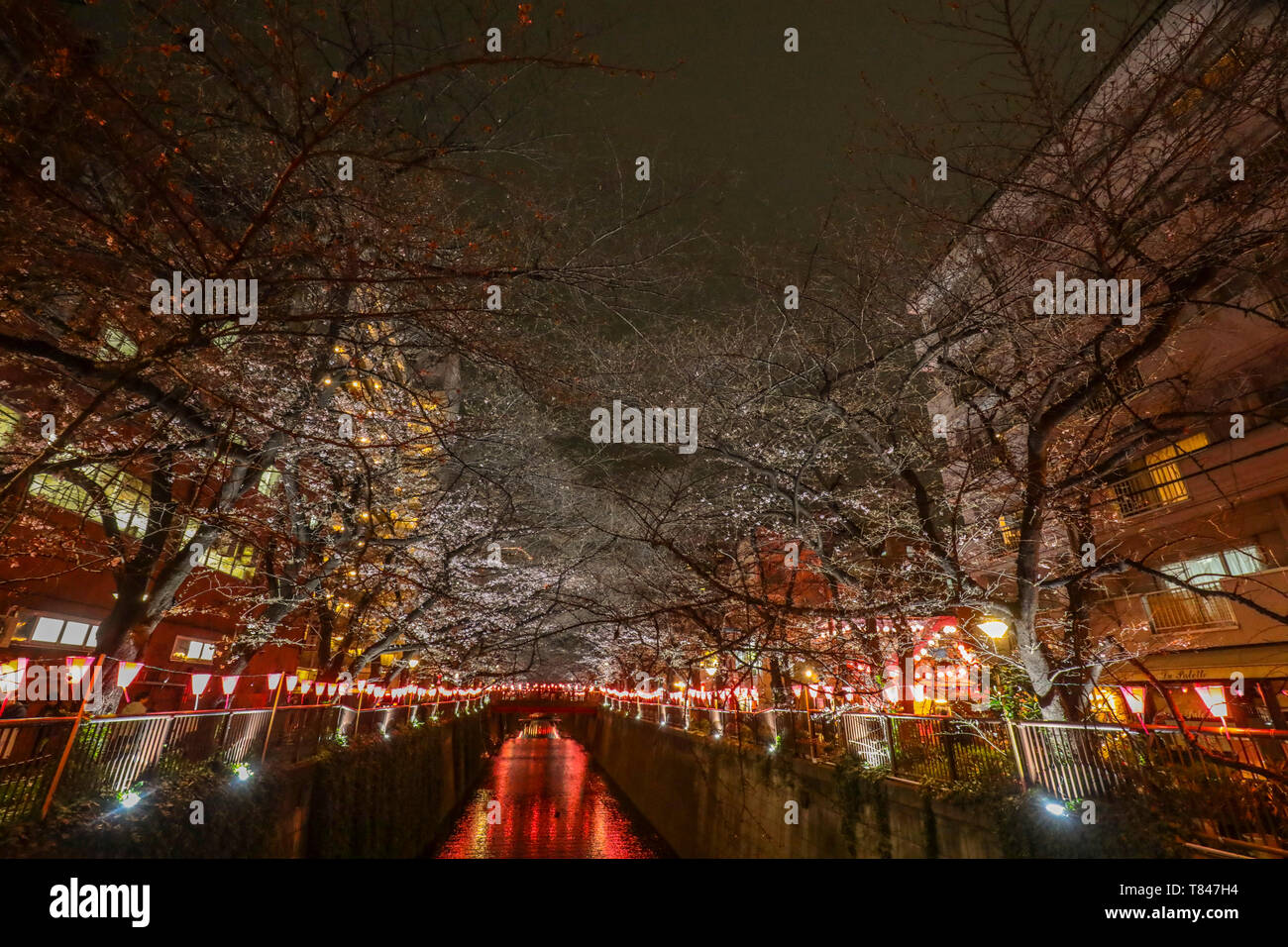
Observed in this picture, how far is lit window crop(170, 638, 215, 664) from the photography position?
74.9 feet

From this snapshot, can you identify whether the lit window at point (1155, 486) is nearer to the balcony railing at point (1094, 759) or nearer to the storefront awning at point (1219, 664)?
the storefront awning at point (1219, 664)

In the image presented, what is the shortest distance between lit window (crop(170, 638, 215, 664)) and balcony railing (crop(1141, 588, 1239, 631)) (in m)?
33.4

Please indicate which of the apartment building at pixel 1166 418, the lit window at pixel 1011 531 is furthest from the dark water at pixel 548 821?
the lit window at pixel 1011 531

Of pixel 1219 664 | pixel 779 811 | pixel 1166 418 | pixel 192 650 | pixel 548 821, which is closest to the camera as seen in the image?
pixel 1166 418

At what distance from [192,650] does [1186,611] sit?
35839mm

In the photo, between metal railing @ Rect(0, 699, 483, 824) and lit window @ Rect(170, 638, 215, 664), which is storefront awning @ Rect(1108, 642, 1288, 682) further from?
lit window @ Rect(170, 638, 215, 664)

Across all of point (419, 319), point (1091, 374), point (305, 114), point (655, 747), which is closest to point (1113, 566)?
point (1091, 374)

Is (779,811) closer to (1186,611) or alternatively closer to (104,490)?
(1186,611)

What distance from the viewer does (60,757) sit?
20.7 ft

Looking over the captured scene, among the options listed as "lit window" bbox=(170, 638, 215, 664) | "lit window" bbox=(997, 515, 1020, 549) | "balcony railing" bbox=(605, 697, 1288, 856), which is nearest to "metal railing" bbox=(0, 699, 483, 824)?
"balcony railing" bbox=(605, 697, 1288, 856)

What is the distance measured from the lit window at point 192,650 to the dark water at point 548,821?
13.1 meters

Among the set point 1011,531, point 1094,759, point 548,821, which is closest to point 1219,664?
point 1011,531

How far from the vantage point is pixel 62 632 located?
57.9ft

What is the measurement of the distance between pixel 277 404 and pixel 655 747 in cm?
2407
